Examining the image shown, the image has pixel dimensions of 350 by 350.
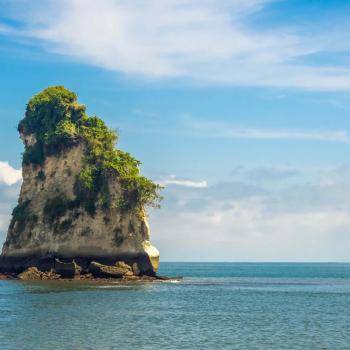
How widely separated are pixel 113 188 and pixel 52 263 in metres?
14.3

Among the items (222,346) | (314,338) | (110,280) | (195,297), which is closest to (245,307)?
(195,297)

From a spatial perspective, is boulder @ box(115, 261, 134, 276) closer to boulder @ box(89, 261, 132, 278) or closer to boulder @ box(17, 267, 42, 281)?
boulder @ box(89, 261, 132, 278)

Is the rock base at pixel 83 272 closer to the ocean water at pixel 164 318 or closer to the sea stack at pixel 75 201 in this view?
the sea stack at pixel 75 201

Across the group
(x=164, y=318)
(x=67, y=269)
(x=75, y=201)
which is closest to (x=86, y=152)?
(x=75, y=201)

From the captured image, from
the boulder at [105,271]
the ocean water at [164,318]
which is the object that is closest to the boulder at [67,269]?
the boulder at [105,271]

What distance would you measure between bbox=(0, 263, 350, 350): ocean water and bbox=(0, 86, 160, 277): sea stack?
568 inches

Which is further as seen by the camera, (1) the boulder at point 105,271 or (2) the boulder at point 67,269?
(2) the boulder at point 67,269

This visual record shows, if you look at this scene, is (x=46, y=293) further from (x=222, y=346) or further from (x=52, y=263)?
(x=222, y=346)

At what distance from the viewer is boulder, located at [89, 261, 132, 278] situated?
98.5 m

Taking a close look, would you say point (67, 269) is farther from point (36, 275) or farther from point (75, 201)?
point (75, 201)

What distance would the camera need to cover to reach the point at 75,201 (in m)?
105

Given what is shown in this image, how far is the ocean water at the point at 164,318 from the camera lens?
4338 cm

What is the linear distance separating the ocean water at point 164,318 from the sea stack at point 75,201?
14.4 metres

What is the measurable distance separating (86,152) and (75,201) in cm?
811
